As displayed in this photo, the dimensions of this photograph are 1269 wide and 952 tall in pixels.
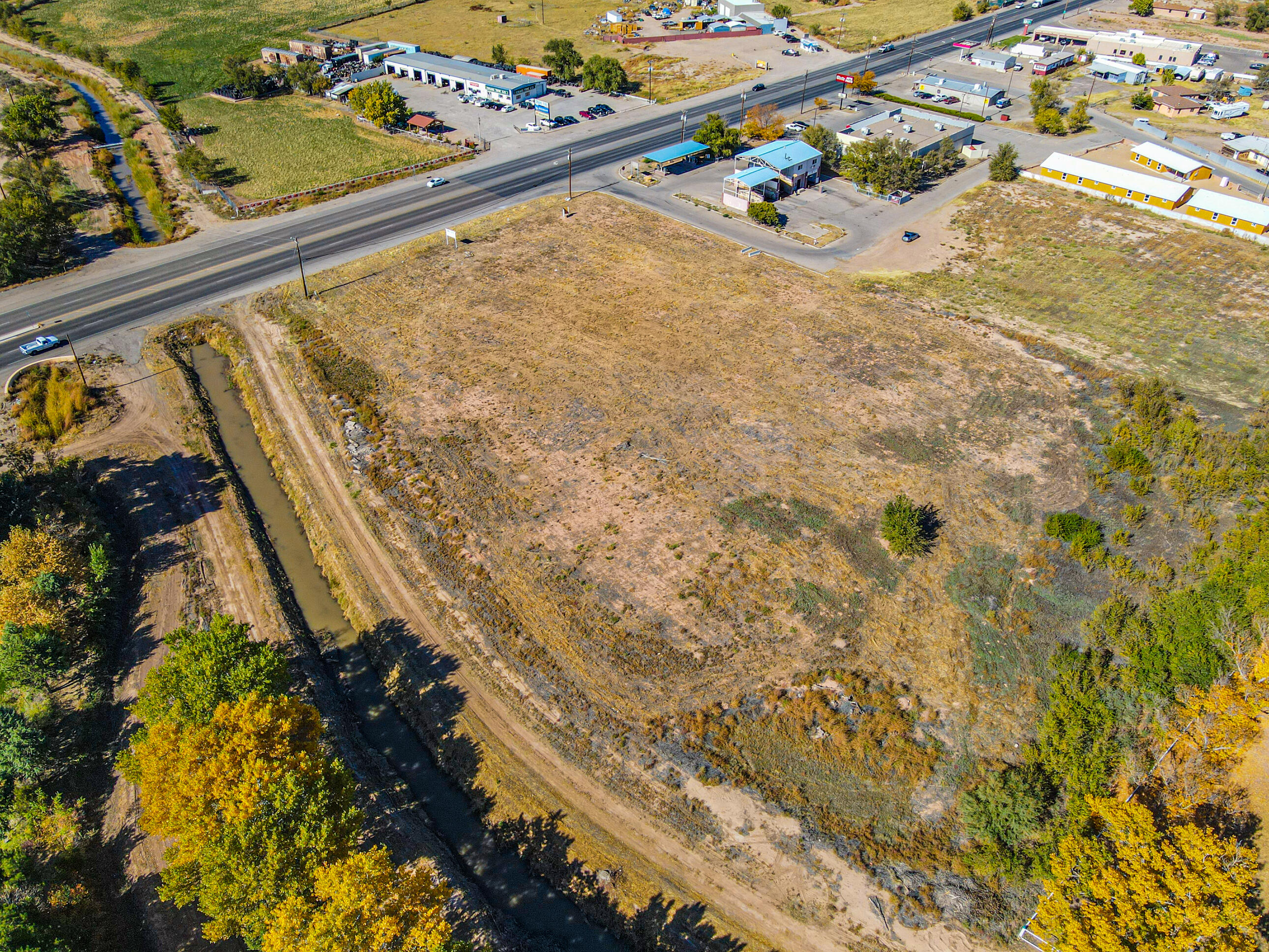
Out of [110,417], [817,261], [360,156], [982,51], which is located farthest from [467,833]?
[982,51]

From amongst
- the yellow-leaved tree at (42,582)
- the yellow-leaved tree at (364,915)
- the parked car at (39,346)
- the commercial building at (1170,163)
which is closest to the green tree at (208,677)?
the yellow-leaved tree at (42,582)

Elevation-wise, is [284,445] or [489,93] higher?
[489,93]

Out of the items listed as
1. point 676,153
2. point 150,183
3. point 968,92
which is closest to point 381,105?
point 150,183

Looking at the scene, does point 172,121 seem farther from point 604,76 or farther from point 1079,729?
point 1079,729

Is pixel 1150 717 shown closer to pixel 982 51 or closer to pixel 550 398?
pixel 550 398

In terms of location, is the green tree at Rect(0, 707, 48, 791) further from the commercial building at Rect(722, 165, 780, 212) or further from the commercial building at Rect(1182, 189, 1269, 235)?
the commercial building at Rect(1182, 189, 1269, 235)

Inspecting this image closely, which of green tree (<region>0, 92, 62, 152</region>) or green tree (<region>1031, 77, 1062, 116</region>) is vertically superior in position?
green tree (<region>0, 92, 62, 152</region>)

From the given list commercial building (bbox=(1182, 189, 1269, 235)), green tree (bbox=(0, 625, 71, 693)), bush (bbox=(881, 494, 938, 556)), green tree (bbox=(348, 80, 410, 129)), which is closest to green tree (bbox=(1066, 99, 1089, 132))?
commercial building (bbox=(1182, 189, 1269, 235))
